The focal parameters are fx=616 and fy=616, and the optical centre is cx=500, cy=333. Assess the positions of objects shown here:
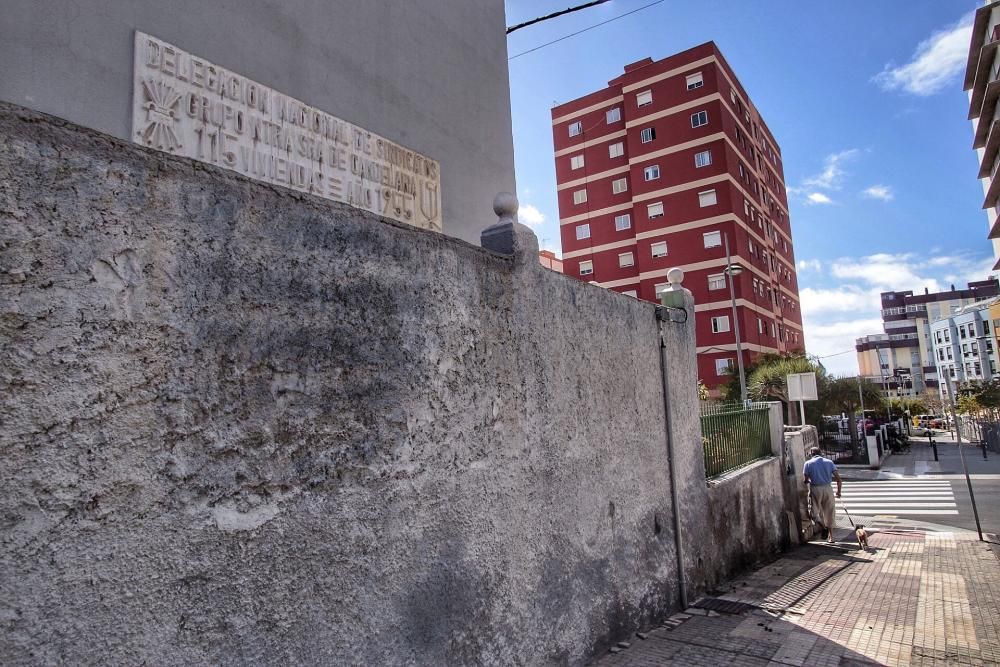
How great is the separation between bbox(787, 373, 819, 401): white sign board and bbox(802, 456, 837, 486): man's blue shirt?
295cm

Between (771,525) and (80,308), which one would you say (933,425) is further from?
(80,308)

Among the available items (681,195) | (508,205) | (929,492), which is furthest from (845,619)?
(681,195)

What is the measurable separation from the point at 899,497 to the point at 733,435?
11.6 m

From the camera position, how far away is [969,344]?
8394cm

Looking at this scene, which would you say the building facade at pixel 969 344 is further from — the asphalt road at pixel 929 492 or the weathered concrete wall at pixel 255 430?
the weathered concrete wall at pixel 255 430

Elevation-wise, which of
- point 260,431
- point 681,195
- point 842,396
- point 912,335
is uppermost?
point 681,195

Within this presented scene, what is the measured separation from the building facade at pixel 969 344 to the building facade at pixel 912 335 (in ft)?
46.8

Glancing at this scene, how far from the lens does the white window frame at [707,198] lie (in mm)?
38344

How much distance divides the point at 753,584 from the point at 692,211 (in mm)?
34385

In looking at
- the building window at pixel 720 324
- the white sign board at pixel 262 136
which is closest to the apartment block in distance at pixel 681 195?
the building window at pixel 720 324

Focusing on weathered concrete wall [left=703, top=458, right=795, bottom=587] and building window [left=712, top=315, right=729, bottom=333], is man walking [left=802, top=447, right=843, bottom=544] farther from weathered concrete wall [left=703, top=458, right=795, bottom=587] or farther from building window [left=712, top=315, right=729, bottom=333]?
building window [left=712, top=315, right=729, bottom=333]

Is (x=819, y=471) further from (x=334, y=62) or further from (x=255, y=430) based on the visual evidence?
(x=255, y=430)

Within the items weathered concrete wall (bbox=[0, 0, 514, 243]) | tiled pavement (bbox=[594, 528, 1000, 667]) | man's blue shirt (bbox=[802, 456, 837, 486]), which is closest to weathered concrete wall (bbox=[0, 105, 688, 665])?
tiled pavement (bbox=[594, 528, 1000, 667])

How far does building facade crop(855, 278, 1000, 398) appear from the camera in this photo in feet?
359
